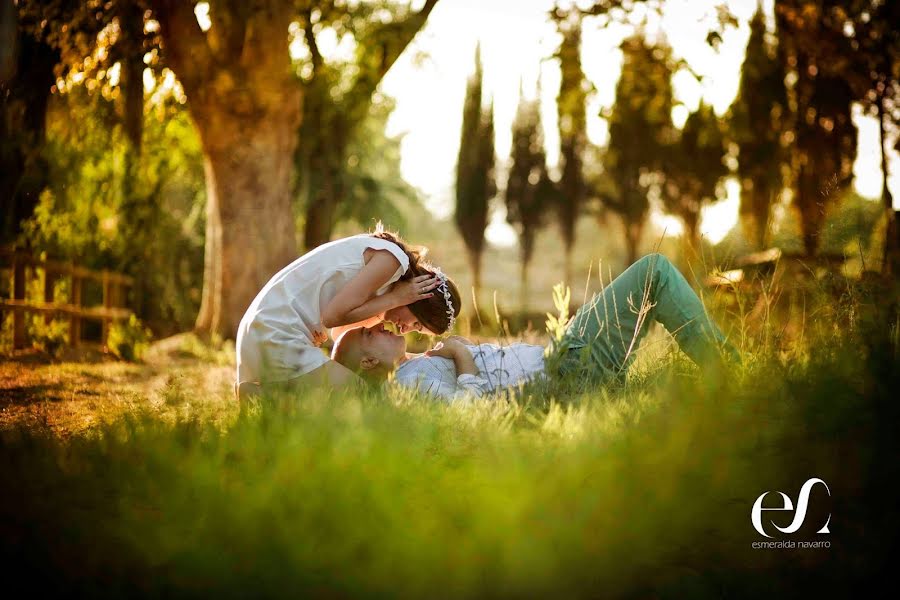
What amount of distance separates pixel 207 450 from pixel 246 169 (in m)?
7.91

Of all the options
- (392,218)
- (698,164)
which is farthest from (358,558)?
(698,164)

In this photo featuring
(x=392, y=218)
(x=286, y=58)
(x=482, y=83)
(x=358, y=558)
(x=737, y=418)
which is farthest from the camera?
(x=482, y=83)

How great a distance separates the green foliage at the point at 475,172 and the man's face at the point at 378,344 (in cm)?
3008

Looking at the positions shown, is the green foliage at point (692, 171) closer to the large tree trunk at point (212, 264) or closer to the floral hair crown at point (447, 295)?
the large tree trunk at point (212, 264)

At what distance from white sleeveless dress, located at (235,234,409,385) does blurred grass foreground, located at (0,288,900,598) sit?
121 centimetres

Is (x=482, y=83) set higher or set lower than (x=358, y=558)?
higher

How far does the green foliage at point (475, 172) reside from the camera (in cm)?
3509

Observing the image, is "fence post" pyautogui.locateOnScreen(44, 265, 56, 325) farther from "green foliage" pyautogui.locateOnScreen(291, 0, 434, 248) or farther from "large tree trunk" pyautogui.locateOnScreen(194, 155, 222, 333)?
"green foliage" pyautogui.locateOnScreen(291, 0, 434, 248)

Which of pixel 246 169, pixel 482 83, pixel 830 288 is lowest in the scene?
pixel 830 288

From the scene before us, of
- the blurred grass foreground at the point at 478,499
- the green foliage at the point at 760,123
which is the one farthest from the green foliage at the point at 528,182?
the blurred grass foreground at the point at 478,499

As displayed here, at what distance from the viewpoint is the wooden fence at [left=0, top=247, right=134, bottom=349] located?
8.89 m

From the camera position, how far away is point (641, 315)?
4.24 meters

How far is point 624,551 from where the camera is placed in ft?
7.98

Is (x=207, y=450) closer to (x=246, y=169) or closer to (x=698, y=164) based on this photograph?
(x=246, y=169)
